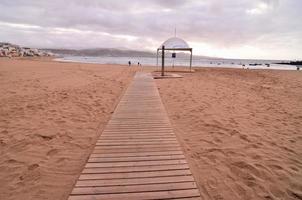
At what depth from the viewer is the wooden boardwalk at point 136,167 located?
268cm

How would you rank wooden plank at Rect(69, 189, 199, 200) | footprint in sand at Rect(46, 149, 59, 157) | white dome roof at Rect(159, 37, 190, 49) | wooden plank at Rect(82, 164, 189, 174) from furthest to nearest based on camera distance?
white dome roof at Rect(159, 37, 190, 49)
footprint in sand at Rect(46, 149, 59, 157)
wooden plank at Rect(82, 164, 189, 174)
wooden plank at Rect(69, 189, 199, 200)

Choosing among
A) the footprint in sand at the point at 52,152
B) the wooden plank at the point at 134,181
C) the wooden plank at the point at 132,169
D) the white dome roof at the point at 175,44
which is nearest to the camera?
the wooden plank at the point at 134,181

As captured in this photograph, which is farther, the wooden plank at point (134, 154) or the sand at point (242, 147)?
the wooden plank at point (134, 154)

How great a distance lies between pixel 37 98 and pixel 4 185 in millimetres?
5735

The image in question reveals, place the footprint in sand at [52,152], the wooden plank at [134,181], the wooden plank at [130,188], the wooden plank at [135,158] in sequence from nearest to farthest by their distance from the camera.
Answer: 1. the wooden plank at [130,188]
2. the wooden plank at [134,181]
3. the wooden plank at [135,158]
4. the footprint in sand at [52,152]

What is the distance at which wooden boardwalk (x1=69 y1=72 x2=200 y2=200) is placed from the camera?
8.79 ft

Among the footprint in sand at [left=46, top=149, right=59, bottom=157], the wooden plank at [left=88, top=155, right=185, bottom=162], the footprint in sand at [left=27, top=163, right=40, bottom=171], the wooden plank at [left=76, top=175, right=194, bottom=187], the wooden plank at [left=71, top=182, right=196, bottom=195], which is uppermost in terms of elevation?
the wooden plank at [left=88, top=155, right=185, bottom=162]

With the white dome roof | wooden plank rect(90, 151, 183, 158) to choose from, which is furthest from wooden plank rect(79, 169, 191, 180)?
the white dome roof

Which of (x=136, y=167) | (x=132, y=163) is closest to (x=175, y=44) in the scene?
(x=132, y=163)

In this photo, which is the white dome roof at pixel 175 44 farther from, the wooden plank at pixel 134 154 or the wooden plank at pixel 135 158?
the wooden plank at pixel 135 158

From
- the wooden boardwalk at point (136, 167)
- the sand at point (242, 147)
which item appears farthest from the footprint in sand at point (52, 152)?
the sand at point (242, 147)

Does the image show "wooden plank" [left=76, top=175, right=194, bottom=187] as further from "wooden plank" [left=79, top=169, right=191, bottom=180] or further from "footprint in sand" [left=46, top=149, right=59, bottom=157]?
"footprint in sand" [left=46, top=149, right=59, bottom=157]

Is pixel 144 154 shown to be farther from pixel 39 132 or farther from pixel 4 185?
pixel 39 132

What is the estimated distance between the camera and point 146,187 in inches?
110
